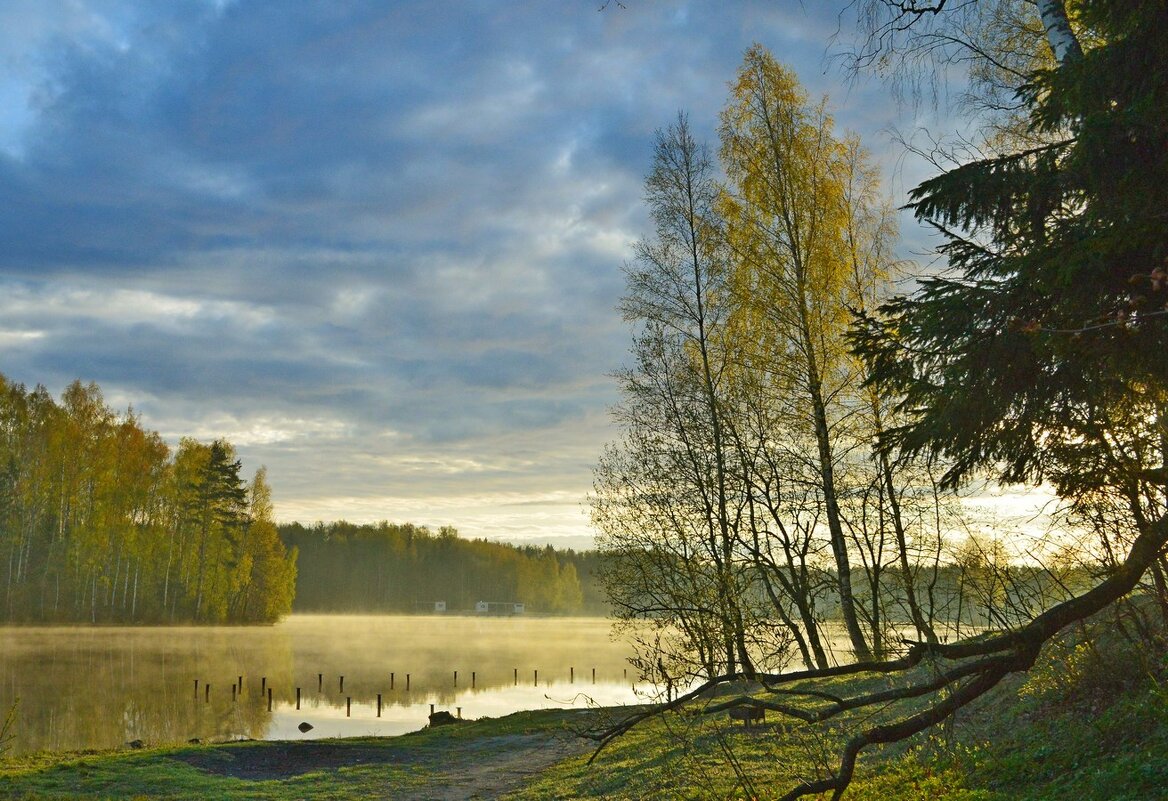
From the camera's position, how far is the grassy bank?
21.0 ft

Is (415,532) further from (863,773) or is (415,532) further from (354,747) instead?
(863,773)

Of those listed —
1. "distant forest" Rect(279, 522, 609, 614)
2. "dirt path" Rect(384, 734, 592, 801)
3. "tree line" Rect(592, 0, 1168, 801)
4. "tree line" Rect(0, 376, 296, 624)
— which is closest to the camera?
"tree line" Rect(592, 0, 1168, 801)

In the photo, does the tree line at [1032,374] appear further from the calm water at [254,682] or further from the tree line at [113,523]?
the tree line at [113,523]

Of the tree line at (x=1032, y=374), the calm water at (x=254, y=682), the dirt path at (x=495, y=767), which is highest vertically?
the tree line at (x=1032, y=374)

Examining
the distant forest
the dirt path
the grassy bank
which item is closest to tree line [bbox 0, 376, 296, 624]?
the grassy bank

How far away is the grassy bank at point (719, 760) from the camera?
6387 millimetres

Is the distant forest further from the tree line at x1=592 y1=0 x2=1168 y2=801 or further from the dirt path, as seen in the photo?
the tree line at x1=592 y1=0 x2=1168 y2=801

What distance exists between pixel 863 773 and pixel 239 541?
6227cm

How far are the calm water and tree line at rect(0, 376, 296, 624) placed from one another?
3441 millimetres

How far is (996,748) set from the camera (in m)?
7.54

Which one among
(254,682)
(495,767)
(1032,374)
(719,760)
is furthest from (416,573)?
(1032,374)

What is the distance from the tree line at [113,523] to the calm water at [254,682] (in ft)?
11.3

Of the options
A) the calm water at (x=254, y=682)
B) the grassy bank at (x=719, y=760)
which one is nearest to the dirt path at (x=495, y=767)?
the grassy bank at (x=719, y=760)

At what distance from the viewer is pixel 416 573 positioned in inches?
4995
